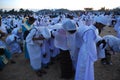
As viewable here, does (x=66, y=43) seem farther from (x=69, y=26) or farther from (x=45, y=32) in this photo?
(x=45, y=32)

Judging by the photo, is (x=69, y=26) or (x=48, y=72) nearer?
(x=69, y=26)

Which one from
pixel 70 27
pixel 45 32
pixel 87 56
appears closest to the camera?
pixel 87 56

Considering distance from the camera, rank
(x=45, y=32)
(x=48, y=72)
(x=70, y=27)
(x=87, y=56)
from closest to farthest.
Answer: (x=87, y=56) < (x=70, y=27) < (x=45, y=32) < (x=48, y=72)

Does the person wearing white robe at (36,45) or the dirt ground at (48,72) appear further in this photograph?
the dirt ground at (48,72)

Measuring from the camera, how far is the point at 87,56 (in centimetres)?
Answer: 433

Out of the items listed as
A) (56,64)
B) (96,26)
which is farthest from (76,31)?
(56,64)

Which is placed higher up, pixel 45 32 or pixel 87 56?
pixel 45 32

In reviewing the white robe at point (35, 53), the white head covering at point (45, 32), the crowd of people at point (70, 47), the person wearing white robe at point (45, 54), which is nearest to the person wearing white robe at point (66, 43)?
the crowd of people at point (70, 47)

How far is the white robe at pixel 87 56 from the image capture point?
4.18m

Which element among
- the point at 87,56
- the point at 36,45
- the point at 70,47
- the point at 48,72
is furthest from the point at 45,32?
the point at 87,56

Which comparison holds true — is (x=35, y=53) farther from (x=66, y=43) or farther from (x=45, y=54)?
(x=66, y=43)

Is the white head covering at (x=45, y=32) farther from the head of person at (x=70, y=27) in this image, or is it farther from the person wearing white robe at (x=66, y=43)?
the head of person at (x=70, y=27)

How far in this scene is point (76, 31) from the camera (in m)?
5.04

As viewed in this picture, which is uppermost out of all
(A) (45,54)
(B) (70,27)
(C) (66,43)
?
(B) (70,27)
